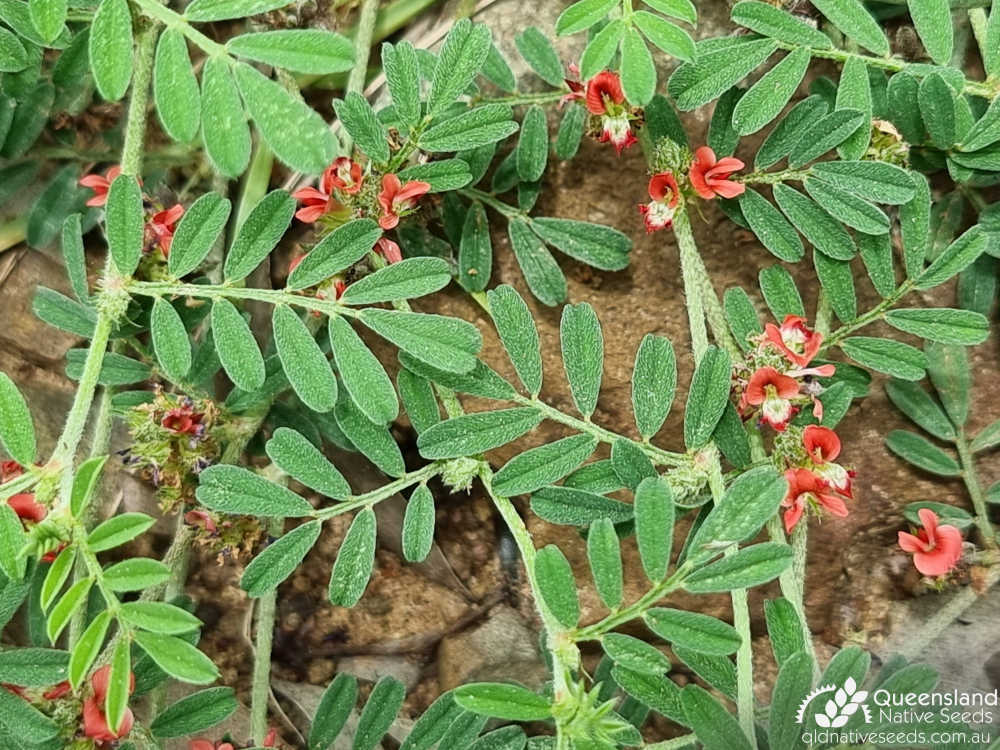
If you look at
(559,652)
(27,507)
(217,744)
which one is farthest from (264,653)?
(559,652)

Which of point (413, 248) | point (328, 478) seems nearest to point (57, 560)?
point (328, 478)

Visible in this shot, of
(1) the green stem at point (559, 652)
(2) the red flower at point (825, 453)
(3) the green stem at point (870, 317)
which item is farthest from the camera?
(3) the green stem at point (870, 317)

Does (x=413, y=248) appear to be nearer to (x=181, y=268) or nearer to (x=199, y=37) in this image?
(x=181, y=268)

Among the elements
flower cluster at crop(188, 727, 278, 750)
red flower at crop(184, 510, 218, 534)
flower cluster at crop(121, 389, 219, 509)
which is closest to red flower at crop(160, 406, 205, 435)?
flower cluster at crop(121, 389, 219, 509)

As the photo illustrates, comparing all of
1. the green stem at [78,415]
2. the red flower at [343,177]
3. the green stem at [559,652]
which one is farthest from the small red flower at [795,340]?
the green stem at [78,415]

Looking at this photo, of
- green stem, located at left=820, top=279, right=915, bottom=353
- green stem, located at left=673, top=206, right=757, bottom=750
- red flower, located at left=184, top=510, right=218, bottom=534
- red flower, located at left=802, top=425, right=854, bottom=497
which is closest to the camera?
green stem, located at left=673, top=206, right=757, bottom=750

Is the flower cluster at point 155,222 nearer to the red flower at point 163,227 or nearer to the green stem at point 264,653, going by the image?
the red flower at point 163,227

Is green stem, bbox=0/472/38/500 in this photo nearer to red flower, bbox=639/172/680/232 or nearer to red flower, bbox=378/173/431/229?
red flower, bbox=378/173/431/229
